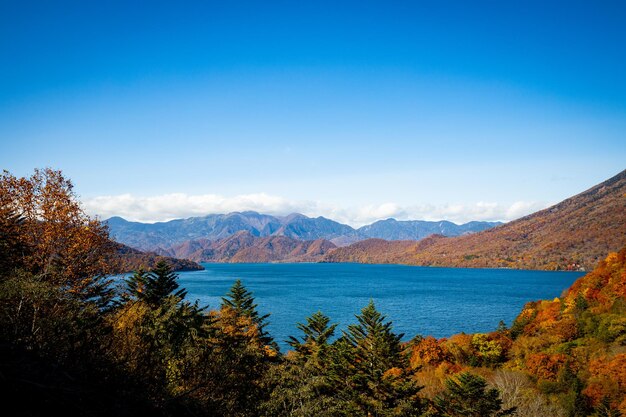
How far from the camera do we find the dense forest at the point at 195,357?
8.16 m

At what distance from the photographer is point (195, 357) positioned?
54.9 feet

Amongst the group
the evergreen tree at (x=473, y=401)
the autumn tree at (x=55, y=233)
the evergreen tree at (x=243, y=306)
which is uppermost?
the autumn tree at (x=55, y=233)

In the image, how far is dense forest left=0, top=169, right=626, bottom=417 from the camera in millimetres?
8156

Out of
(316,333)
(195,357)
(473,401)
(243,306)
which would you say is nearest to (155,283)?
(243,306)

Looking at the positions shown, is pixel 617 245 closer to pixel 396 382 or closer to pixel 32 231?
pixel 396 382

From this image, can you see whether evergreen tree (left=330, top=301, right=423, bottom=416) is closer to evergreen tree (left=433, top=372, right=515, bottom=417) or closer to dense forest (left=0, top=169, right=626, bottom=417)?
dense forest (left=0, top=169, right=626, bottom=417)

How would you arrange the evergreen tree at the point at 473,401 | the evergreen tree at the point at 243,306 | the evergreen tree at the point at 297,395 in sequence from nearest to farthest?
1. the evergreen tree at the point at 297,395
2. the evergreen tree at the point at 473,401
3. the evergreen tree at the point at 243,306

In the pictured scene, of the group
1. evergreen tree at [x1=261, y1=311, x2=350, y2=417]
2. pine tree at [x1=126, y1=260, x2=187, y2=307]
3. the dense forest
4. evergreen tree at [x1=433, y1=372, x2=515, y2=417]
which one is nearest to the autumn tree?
the dense forest

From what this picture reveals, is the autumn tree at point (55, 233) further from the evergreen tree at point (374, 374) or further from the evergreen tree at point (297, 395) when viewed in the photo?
the evergreen tree at point (374, 374)

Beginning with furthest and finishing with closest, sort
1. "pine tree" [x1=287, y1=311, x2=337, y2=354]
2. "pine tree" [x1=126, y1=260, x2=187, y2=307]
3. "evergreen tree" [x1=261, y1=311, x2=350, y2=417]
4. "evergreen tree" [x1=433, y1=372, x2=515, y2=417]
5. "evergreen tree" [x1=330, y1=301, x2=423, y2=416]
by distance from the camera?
"pine tree" [x1=126, y1=260, x2=187, y2=307] < "pine tree" [x1=287, y1=311, x2=337, y2=354] < "evergreen tree" [x1=330, y1=301, x2=423, y2=416] < "evergreen tree" [x1=433, y1=372, x2=515, y2=417] < "evergreen tree" [x1=261, y1=311, x2=350, y2=417]

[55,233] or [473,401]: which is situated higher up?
[55,233]

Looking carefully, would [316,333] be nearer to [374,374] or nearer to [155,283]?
[374,374]

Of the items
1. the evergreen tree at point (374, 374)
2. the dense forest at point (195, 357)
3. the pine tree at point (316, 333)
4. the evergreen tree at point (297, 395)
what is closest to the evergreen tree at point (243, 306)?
the dense forest at point (195, 357)

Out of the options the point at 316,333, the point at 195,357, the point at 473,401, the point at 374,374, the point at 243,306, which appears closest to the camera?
the point at 195,357
